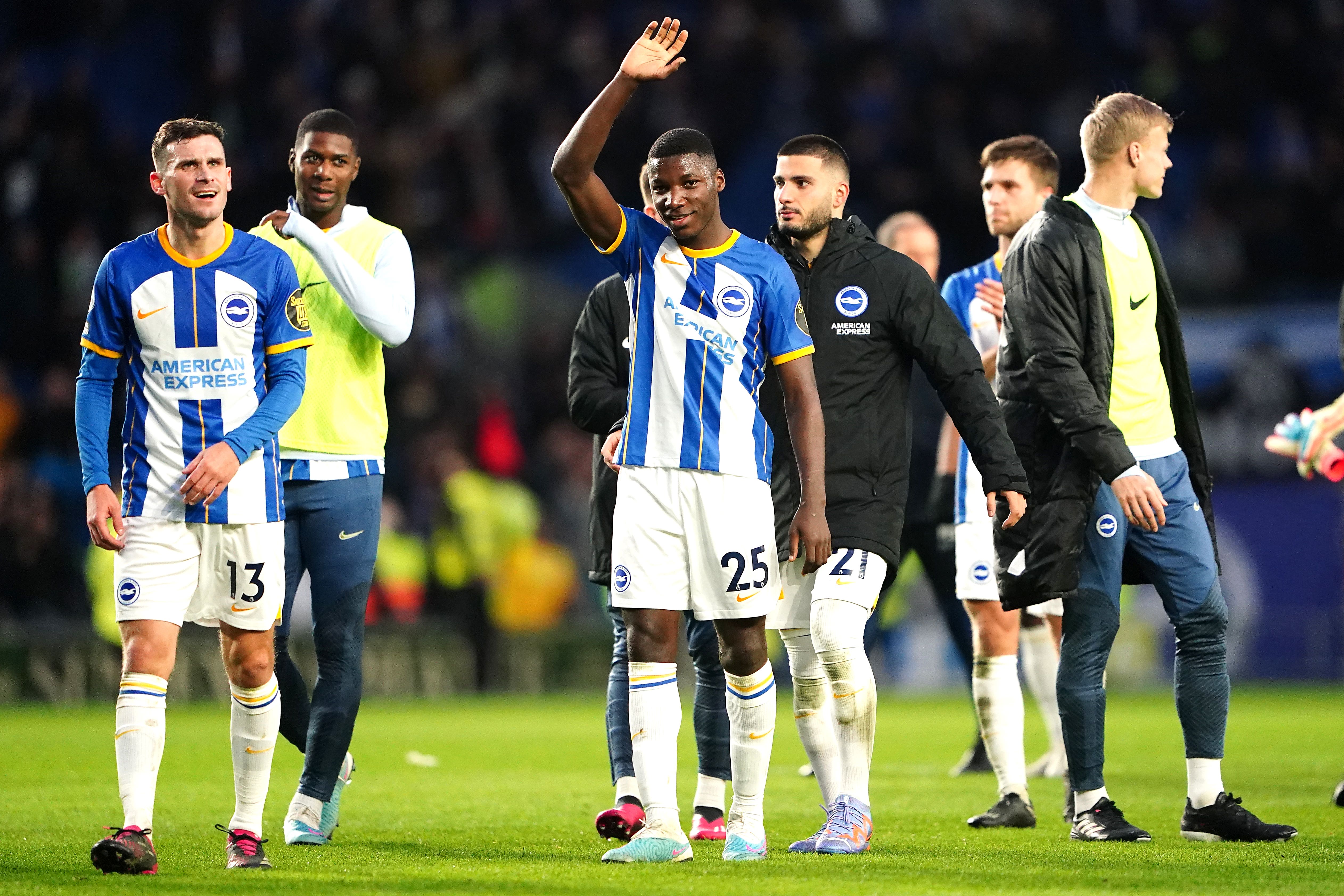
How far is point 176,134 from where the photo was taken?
18.0 ft

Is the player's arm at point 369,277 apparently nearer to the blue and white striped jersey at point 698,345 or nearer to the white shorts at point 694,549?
the blue and white striped jersey at point 698,345

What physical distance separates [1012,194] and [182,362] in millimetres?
3589

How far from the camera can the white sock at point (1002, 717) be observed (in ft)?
21.9

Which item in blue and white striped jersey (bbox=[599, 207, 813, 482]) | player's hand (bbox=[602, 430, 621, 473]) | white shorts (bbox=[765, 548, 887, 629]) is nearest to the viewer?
blue and white striped jersey (bbox=[599, 207, 813, 482])

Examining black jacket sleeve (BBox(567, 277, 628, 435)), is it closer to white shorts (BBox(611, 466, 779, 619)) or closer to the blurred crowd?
white shorts (BBox(611, 466, 779, 619))

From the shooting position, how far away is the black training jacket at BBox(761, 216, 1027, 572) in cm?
577

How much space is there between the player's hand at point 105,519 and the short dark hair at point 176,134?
1.02 meters

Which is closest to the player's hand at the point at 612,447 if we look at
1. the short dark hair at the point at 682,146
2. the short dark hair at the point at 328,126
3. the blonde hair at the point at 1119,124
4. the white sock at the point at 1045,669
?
the short dark hair at the point at 682,146

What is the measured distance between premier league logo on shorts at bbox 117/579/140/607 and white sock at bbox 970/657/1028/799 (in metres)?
A: 3.19

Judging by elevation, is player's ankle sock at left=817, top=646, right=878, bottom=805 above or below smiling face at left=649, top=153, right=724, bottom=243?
below

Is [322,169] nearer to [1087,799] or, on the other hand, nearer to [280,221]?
[280,221]

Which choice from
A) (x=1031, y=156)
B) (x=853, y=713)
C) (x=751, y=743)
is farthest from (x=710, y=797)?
(x=1031, y=156)

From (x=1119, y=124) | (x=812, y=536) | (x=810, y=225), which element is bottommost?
(x=812, y=536)

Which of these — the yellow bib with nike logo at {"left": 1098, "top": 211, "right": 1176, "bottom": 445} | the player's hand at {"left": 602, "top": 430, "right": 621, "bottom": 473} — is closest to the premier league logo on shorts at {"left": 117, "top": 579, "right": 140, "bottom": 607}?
the player's hand at {"left": 602, "top": 430, "right": 621, "bottom": 473}
